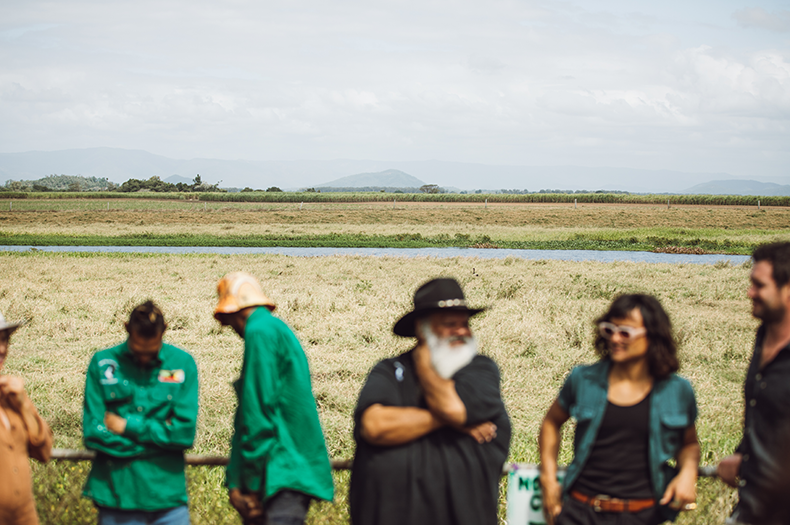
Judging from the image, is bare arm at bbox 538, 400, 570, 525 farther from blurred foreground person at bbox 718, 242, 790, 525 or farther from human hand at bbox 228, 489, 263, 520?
human hand at bbox 228, 489, 263, 520

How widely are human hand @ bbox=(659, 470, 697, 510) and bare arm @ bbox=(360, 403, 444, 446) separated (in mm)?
1253

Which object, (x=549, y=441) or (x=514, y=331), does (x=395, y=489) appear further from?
Answer: (x=514, y=331)

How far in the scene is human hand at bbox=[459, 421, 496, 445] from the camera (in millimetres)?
2914

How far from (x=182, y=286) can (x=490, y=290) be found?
822 centimetres

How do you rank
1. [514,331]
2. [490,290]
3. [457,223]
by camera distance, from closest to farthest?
[514,331]
[490,290]
[457,223]

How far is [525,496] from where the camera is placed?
138 inches

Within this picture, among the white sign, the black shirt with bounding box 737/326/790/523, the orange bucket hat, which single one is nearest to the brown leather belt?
the white sign

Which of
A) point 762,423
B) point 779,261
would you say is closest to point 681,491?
point 762,423

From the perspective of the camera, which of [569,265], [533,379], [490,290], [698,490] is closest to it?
[698,490]

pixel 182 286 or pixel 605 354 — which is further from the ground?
pixel 605 354

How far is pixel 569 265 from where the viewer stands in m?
23.9

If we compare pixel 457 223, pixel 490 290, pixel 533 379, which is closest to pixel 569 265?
pixel 490 290

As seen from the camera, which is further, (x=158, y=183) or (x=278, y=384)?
(x=158, y=183)

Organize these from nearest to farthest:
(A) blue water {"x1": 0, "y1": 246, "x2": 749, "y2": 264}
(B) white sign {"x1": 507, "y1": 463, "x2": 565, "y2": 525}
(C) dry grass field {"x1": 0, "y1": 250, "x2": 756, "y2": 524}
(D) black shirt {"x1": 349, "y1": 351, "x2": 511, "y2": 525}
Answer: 1. (D) black shirt {"x1": 349, "y1": 351, "x2": 511, "y2": 525}
2. (B) white sign {"x1": 507, "y1": 463, "x2": 565, "y2": 525}
3. (C) dry grass field {"x1": 0, "y1": 250, "x2": 756, "y2": 524}
4. (A) blue water {"x1": 0, "y1": 246, "x2": 749, "y2": 264}
